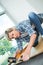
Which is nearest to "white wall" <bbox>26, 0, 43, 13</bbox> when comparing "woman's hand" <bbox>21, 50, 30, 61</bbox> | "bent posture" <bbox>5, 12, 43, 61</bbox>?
"bent posture" <bbox>5, 12, 43, 61</bbox>

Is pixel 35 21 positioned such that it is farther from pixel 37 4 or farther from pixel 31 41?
pixel 37 4

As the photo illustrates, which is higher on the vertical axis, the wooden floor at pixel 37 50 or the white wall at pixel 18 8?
the white wall at pixel 18 8

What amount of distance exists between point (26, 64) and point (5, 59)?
0.62 feet

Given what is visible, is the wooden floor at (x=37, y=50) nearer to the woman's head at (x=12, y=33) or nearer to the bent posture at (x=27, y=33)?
the bent posture at (x=27, y=33)

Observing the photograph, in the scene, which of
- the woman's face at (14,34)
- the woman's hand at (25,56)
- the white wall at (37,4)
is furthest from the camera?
the white wall at (37,4)

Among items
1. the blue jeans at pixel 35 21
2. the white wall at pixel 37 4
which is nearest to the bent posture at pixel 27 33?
the blue jeans at pixel 35 21

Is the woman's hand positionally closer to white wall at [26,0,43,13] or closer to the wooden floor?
the wooden floor

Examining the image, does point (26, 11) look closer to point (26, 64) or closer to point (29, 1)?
point (29, 1)

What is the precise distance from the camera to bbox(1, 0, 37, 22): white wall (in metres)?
1.73

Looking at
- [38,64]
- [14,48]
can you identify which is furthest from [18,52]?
[38,64]

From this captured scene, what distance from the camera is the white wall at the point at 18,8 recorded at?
1731mm

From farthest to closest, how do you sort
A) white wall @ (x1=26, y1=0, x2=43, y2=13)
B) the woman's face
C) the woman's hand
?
white wall @ (x1=26, y1=0, x2=43, y2=13) → the woman's face → the woman's hand

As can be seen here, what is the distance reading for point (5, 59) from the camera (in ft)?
4.62

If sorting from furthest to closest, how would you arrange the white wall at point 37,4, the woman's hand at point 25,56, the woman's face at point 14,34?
the white wall at point 37,4 → the woman's face at point 14,34 → the woman's hand at point 25,56
